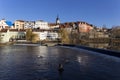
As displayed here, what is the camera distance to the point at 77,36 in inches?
6088

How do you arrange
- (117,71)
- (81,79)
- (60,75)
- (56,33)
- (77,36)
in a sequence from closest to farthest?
(81,79), (60,75), (117,71), (77,36), (56,33)

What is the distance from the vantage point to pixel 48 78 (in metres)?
31.4

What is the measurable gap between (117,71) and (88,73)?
4.30 metres

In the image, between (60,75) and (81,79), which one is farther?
(60,75)

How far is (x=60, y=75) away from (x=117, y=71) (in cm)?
823

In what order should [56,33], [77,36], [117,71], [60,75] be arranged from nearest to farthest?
[60,75] < [117,71] < [77,36] < [56,33]

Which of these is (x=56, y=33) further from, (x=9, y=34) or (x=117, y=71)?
(x=117, y=71)

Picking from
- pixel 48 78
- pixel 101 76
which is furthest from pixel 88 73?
pixel 48 78

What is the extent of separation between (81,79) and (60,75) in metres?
3.71

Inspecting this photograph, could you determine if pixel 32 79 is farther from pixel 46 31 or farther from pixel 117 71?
pixel 46 31

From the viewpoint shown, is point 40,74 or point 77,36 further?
point 77,36

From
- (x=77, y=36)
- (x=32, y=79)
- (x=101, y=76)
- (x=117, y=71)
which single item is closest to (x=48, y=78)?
(x=32, y=79)

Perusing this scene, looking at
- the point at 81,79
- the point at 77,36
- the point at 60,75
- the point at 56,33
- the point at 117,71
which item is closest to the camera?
the point at 81,79

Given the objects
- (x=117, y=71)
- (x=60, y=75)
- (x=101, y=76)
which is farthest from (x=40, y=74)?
(x=117, y=71)
